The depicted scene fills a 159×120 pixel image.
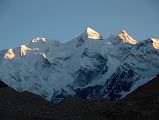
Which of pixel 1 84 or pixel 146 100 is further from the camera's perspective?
pixel 1 84

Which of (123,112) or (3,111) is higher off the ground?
(3,111)

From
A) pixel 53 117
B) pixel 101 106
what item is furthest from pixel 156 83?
pixel 53 117

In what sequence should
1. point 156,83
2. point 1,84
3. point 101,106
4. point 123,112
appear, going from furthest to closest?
point 156,83
point 1,84
point 101,106
point 123,112

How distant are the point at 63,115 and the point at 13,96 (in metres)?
16.7

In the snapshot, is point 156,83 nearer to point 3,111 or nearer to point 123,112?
point 123,112

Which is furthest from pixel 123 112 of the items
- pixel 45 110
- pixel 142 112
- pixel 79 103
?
pixel 79 103

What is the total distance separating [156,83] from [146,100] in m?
57.5

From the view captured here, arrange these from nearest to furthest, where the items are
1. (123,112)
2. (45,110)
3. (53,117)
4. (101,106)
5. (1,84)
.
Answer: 1. (53,117)
2. (45,110)
3. (123,112)
4. (101,106)
5. (1,84)

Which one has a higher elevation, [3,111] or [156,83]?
[3,111]

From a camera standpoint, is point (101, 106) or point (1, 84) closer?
point (101, 106)

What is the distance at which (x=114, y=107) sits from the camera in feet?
373

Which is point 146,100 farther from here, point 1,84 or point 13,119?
point 13,119

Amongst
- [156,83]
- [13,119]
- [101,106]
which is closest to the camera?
[13,119]

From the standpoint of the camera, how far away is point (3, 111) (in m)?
86.7
